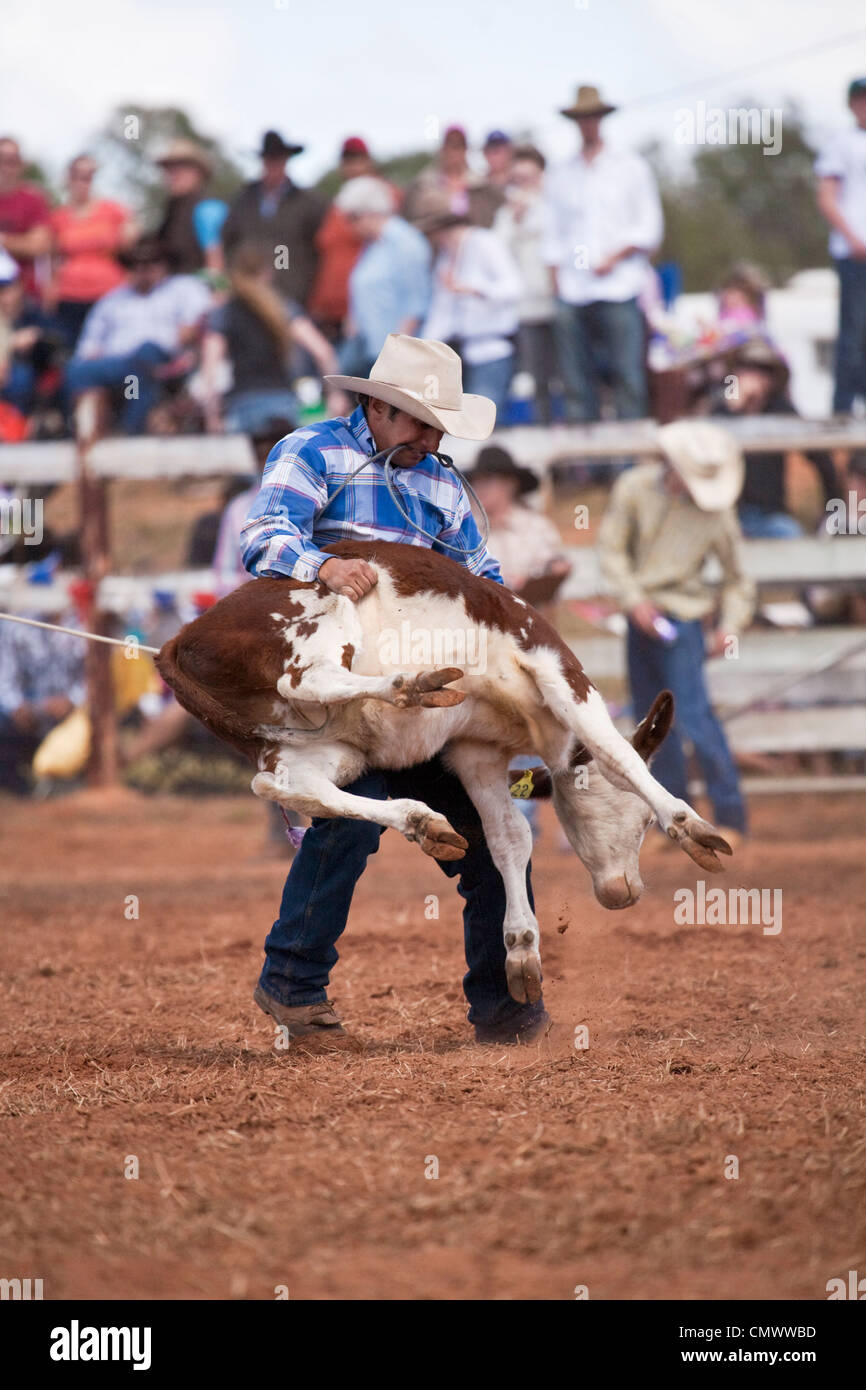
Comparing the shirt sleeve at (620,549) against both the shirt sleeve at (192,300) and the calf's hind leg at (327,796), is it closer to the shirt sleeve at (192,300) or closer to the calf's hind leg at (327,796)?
the shirt sleeve at (192,300)

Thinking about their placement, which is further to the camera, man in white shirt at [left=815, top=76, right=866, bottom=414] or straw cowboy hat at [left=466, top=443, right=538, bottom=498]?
man in white shirt at [left=815, top=76, right=866, bottom=414]

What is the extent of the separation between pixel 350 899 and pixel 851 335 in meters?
7.17

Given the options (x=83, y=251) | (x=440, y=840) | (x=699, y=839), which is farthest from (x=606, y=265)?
(x=440, y=840)

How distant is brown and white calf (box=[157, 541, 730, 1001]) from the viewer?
398 centimetres

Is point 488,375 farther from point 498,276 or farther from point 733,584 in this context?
point 733,584

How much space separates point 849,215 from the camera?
996 cm

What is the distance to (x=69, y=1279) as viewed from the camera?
2.79 metres

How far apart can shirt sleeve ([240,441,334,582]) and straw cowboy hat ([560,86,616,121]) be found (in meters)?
6.50

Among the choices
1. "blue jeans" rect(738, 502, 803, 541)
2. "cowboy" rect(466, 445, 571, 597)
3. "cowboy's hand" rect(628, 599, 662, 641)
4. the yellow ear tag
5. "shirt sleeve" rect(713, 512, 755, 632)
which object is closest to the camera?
the yellow ear tag

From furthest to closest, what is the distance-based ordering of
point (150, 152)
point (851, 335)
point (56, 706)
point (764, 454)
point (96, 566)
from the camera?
point (150, 152)
point (56, 706)
point (96, 566)
point (764, 454)
point (851, 335)

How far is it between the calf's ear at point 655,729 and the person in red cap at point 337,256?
709 cm

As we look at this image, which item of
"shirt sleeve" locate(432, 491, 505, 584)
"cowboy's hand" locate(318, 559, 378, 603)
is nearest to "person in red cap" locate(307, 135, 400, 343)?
"shirt sleeve" locate(432, 491, 505, 584)

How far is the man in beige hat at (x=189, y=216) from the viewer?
1114cm

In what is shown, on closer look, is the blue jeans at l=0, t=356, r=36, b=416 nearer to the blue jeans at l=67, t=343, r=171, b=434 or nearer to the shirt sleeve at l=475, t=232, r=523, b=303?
the blue jeans at l=67, t=343, r=171, b=434
